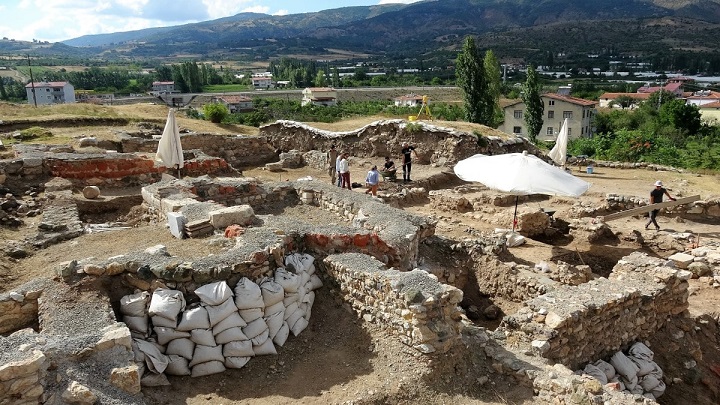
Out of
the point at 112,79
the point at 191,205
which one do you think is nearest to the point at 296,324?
the point at 191,205

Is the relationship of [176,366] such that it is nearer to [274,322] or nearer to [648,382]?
[274,322]

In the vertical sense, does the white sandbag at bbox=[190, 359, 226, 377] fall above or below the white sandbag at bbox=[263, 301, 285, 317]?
below

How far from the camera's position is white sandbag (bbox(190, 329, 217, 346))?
674cm

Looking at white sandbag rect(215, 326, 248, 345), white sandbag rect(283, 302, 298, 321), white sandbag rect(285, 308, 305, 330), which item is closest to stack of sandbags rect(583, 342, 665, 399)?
white sandbag rect(285, 308, 305, 330)

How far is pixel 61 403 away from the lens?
5.21 meters

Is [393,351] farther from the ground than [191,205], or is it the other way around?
[191,205]

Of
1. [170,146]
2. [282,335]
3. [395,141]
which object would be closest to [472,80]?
[395,141]

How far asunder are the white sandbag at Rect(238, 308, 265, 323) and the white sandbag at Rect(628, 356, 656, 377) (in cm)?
619

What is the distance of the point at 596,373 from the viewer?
802 centimetres

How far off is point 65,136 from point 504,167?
18642 millimetres

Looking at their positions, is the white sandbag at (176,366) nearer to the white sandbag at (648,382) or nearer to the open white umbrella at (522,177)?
the white sandbag at (648,382)

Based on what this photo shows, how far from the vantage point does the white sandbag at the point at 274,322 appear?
7320mm

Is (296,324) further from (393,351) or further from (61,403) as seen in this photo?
(61,403)

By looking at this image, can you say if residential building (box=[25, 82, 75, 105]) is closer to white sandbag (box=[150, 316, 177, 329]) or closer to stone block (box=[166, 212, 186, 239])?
stone block (box=[166, 212, 186, 239])
